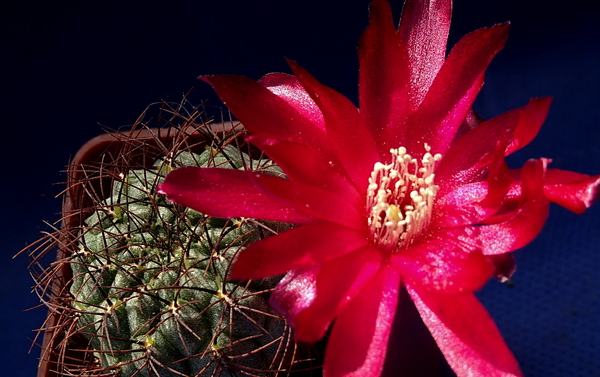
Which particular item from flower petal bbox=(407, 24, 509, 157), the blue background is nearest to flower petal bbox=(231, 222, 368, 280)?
flower petal bbox=(407, 24, 509, 157)

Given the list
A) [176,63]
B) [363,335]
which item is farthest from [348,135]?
[176,63]

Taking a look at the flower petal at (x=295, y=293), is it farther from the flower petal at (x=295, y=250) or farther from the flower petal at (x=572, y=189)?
the flower petal at (x=572, y=189)

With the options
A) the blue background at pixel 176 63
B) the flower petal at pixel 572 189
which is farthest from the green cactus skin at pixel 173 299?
→ the blue background at pixel 176 63

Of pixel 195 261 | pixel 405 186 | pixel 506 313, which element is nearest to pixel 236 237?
pixel 195 261

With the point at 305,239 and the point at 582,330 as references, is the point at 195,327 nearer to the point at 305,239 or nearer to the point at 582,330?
the point at 305,239

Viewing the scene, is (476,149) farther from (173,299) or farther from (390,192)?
(173,299)
